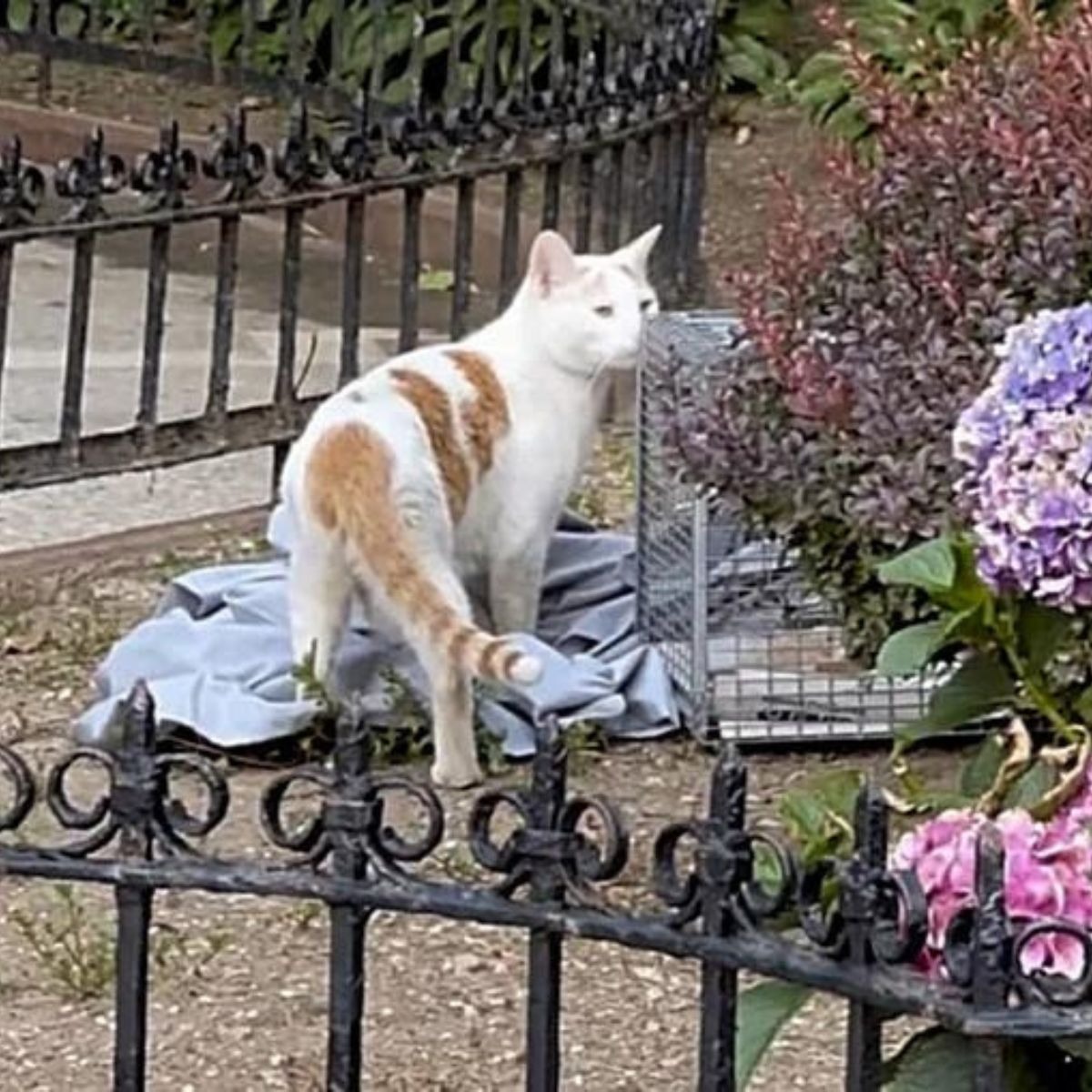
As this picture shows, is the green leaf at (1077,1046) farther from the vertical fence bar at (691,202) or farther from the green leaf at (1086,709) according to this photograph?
the vertical fence bar at (691,202)

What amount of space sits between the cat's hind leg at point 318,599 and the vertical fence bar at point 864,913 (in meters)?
2.73

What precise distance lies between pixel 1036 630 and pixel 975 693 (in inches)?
5.0

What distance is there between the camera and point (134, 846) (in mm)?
2922

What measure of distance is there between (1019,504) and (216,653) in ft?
9.56

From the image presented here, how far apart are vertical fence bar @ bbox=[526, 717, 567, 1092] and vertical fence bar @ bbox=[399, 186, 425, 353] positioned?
4.07 metres

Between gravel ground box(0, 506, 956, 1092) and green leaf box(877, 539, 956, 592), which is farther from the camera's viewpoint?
gravel ground box(0, 506, 956, 1092)

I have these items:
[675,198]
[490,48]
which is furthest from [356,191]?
[490,48]

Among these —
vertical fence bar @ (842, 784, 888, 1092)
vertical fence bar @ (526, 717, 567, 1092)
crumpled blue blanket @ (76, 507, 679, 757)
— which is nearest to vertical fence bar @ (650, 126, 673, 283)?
crumpled blue blanket @ (76, 507, 679, 757)

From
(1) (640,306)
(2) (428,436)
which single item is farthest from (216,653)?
(1) (640,306)

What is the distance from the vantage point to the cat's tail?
5113mm

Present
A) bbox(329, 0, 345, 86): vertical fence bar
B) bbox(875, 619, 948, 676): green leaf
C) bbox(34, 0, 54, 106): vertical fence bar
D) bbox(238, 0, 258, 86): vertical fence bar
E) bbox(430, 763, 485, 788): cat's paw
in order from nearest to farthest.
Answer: bbox(875, 619, 948, 676): green leaf, bbox(430, 763, 485, 788): cat's paw, bbox(329, 0, 345, 86): vertical fence bar, bbox(238, 0, 258, 86): vertical fence bar, bbox(34, 0, 54, 106): vertical fence bar

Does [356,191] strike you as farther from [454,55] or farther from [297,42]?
Result: [297,42]

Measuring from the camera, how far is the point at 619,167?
24.8ft

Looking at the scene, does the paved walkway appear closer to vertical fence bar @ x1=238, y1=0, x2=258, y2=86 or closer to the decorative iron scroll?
vertical fence bar @ x1=238, y1=0, x2=258, y2=86
